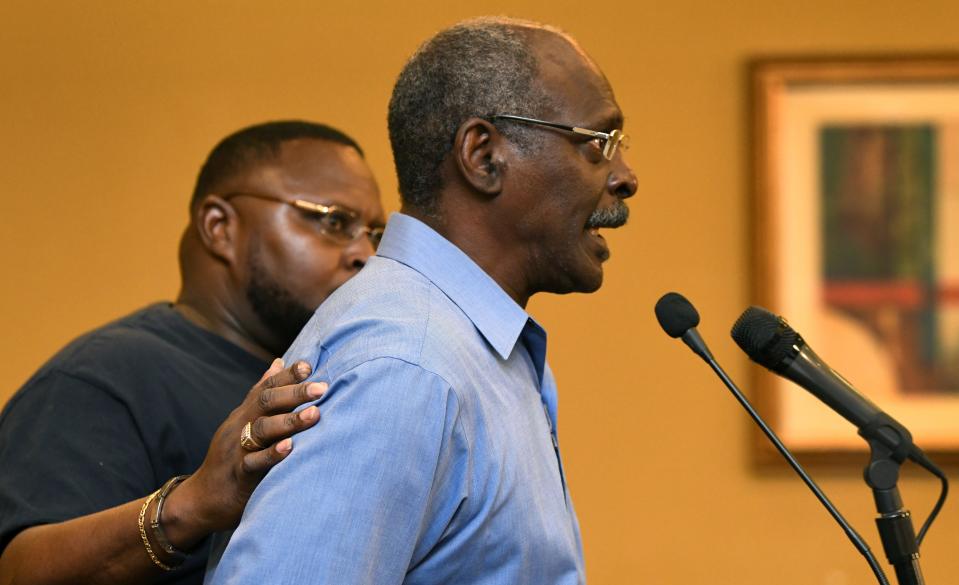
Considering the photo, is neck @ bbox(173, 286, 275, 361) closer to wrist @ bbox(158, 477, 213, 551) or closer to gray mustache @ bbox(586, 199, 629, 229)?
wrist @ bbox(158, 477, 213, 551)

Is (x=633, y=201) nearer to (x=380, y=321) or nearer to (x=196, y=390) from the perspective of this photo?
(x=196, y=390)

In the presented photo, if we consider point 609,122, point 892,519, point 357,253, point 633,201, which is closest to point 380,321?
point 609,122

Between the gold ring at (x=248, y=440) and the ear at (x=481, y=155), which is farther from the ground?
the ear at (x=481, y=155)

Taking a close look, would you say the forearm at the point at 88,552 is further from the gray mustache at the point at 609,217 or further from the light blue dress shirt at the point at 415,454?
the gray mustache at the point at 609,217

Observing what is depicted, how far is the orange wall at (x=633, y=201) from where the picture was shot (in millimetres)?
2900

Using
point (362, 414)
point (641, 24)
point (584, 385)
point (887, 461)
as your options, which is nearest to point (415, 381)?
point (362, 414)

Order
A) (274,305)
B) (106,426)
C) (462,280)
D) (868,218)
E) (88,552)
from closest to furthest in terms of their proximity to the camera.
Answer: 1. (462,280)
2. (88,552)
3. (106,426)
4. (274,305)
5. (868,218)

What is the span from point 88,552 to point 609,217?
0.77 metres

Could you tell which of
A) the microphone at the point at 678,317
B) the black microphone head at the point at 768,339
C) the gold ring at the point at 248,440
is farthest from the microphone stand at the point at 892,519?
the gold ring at the point at 248,440

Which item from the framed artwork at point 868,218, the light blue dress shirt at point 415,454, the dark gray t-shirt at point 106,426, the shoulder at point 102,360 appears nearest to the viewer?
the light blue dress shirt at point 415,454

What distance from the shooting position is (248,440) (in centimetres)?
117

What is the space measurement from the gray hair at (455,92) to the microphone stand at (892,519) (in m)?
0.51

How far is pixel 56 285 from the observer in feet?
9.71

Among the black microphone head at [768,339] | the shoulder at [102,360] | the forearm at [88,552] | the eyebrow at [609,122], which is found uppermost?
the eyebrow at [609,122]
